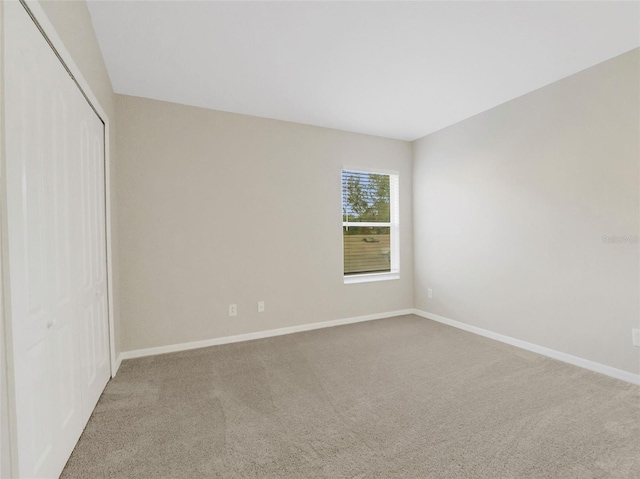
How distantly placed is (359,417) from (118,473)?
4.45 ft

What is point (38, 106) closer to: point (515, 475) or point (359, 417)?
point (359, 417)

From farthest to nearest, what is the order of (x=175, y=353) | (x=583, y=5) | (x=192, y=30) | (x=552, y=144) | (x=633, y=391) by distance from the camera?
1. (x=175, y=353)
2. (x=552, y=144)
3. (x=633, y=391)
4. (x=192, y=30)
5. (x=583, y=5)

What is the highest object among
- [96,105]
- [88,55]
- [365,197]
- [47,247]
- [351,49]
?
[351,49]

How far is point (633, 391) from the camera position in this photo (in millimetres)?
2199

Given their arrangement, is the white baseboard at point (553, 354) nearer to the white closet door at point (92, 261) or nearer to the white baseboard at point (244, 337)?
the white baseboard at point (244, 337)

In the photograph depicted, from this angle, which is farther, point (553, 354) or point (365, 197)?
point (365, 197)

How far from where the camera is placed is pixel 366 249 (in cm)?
435

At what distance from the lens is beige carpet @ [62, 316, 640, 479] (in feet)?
4.97

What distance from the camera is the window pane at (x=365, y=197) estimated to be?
4156mm

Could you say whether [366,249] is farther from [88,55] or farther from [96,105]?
[88,55]

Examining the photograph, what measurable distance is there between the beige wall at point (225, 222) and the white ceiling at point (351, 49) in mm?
397

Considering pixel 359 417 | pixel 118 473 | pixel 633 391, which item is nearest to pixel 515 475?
pixel 359 417

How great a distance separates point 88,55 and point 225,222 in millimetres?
1774

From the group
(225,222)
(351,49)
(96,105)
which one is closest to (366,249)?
(225,222)
